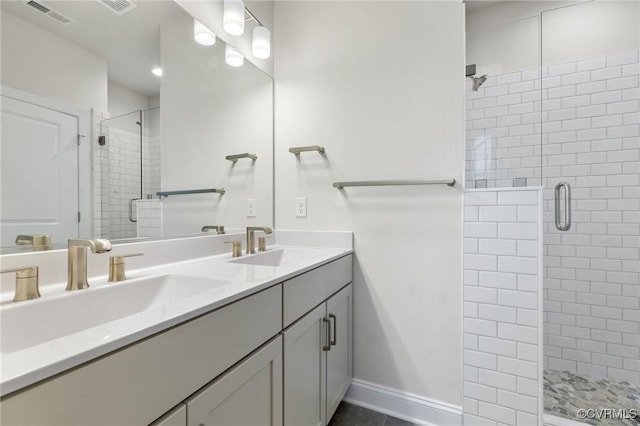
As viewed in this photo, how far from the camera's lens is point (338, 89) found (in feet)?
5.74

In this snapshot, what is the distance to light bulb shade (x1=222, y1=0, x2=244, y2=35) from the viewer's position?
4.82 feet

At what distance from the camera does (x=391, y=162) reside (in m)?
1.62

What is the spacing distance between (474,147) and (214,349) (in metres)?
1.48

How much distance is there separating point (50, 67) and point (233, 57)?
Result: 963 millimetres

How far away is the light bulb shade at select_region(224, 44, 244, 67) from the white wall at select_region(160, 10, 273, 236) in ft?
0.10

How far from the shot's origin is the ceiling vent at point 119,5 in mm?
1035

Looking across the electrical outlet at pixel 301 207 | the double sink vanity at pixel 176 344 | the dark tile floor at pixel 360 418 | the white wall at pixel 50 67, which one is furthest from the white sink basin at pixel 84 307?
the dark tile floor at pixel 360 418

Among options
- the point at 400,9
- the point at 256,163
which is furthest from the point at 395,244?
the point at 400,9

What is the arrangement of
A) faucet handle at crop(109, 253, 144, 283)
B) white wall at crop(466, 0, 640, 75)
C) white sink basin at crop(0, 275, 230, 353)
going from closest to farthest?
white sink basin at crop(0, 275, 230, 353)
faucet handle at crop(109, 253, 144, 283)
white wall at crop(466, 0, 640, 75)

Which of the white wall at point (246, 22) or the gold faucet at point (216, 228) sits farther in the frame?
the gold faucet at point (216, 228)

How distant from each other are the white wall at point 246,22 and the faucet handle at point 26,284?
1.21 metres

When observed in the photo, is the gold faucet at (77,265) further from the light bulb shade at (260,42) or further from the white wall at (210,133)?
the light bulb shade at (260,42)

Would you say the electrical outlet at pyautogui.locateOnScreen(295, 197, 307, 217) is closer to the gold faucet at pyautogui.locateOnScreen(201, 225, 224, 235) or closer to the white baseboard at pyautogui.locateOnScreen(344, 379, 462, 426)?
the gold faucet at pyautogui.locateOnScreen(201, 225, 224, 235)

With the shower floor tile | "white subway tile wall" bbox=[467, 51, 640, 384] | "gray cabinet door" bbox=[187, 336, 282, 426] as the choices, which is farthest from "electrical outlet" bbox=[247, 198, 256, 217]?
the shower floor tile
